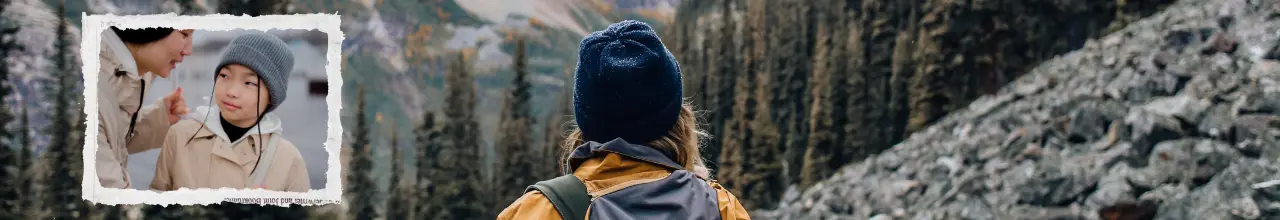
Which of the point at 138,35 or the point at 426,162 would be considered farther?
the point at 426,162

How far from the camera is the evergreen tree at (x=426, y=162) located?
62.9 meters

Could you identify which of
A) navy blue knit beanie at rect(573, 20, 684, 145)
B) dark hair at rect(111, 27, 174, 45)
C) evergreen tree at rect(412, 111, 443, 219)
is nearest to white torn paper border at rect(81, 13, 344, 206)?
dark hair at rect(111, 27, 174, 45)

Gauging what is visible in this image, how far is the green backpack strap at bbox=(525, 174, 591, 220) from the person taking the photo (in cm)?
346

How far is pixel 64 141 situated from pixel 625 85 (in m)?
48.7

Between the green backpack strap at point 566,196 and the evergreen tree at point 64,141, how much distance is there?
3854 cm

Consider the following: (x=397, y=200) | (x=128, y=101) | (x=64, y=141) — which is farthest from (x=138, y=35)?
(x=397, y=200)

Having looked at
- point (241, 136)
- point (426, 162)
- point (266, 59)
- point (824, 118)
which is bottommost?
point (426, 162)

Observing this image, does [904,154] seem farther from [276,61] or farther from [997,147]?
[276,61]

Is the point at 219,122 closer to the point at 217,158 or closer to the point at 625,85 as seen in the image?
the point at 217,158

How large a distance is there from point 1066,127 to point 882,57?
40246 mm

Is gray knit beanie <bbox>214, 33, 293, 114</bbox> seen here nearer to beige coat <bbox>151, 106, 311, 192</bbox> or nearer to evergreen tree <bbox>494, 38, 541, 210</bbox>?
beige coat <bbox>151, 106, 311, 192</bbox>

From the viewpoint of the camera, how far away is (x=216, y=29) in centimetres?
602

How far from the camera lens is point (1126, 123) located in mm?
30359

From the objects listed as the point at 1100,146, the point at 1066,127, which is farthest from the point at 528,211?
the point at 1066,127
